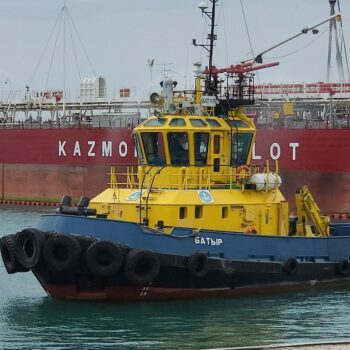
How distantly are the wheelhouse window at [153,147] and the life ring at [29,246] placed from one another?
3.05m

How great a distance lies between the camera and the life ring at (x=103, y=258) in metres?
18.4

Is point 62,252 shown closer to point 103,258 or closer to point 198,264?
point 103,258

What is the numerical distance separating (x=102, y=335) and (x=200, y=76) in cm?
658

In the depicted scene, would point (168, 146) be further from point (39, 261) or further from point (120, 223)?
point (39, 261)

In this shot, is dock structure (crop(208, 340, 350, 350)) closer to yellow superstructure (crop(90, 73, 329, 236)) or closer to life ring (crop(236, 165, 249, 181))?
yellow superstructure (crop(90, 73, 329, 236))

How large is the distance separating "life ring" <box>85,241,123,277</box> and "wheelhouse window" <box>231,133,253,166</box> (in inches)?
150

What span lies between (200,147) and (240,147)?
104cm

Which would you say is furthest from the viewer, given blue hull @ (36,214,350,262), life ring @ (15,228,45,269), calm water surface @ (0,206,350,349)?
blue hull @ (36,214,350,262)

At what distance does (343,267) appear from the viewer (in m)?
21.5

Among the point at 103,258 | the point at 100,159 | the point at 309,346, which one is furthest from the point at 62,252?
the point at 100,159

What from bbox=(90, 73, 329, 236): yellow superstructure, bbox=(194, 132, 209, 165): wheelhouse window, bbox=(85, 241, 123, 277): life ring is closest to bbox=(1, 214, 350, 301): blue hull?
bbox=(85, 241, 123, 277): life ring

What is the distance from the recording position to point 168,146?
20344 millimetres

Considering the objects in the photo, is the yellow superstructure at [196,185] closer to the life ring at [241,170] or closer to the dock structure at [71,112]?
the life ring at [241,170]

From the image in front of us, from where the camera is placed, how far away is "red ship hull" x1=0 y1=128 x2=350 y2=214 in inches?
1523
